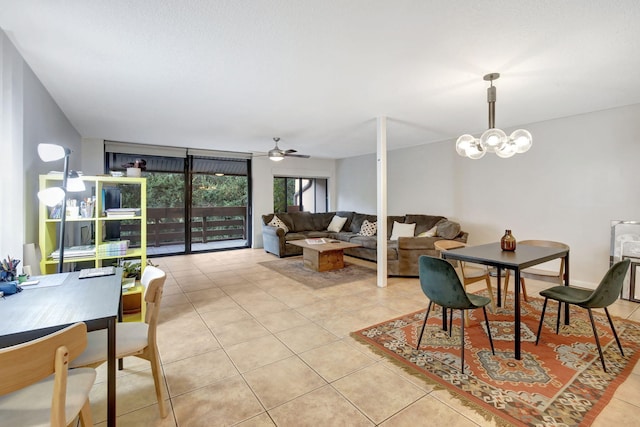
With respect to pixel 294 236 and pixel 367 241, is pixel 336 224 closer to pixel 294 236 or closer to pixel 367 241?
pixel 294 236

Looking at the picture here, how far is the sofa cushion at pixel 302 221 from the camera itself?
745 centimetres

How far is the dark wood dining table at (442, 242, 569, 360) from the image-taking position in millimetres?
2332

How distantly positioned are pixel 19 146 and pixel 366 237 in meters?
5.29

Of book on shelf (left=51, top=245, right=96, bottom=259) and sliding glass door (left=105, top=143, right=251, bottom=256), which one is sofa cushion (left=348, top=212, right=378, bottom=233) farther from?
book on shelf (left=51, top=245, right=96, bottom=259)

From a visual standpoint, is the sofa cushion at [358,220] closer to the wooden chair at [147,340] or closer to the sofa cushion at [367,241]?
the sofa cushion at [367,241]

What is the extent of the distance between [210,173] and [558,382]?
22.7 feet

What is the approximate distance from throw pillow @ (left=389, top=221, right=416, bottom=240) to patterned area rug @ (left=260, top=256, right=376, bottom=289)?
114 centimetres

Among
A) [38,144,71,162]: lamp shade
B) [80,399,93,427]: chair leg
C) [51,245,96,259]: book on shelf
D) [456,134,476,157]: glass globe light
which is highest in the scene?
[456,134,476,157]: glass globe light

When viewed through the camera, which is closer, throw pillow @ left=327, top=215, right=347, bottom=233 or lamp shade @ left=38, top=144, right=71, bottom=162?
lamp shade @ left=38, top=144, right=71, bottom=162

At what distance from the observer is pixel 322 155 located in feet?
26.1

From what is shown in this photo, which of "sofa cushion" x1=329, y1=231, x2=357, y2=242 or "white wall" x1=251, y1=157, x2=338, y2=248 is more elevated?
"white wall" x1=251, y1=157, x2=338, y2=248

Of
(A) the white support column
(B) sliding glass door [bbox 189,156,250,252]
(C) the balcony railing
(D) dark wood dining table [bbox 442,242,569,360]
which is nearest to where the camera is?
(D) dark wood dining table [bbox 442,242,569,360]

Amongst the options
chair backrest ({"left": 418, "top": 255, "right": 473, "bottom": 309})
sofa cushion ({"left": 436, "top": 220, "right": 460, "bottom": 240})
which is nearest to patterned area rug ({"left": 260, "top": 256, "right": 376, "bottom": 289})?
sofa cushion ({"left": 436, "top": 220, "right": 460, "bottom": 240})

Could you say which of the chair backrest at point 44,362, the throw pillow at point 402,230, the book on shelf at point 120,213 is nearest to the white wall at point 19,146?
the book on shelf at point 120,213
